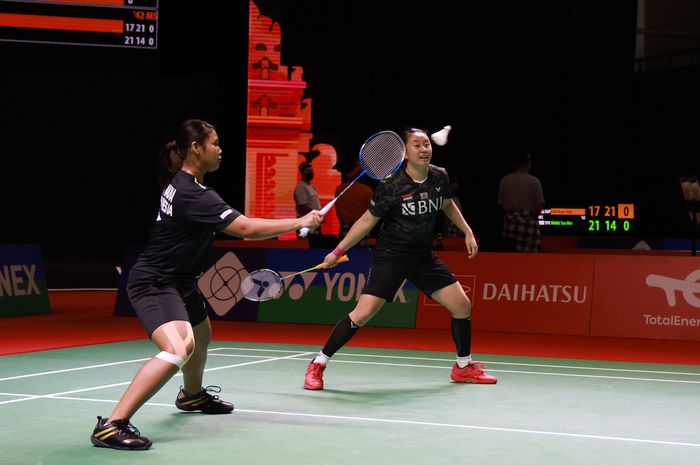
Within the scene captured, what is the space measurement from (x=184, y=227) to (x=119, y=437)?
1.17 meters

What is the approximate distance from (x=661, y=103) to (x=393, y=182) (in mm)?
18617

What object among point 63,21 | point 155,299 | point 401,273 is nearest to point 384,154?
point 401,273

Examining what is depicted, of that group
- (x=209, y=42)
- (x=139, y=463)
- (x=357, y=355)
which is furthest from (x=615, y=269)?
(x=209, y=42)

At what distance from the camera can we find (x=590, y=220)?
23.5 metres

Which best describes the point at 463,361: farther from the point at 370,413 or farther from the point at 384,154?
the point at 384,154

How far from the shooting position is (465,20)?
922 inches

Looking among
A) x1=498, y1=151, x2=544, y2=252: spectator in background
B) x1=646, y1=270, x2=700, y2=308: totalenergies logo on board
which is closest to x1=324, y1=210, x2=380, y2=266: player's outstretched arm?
x1=646, y1=270, x2=700, y2=308: totalenergies logo on board

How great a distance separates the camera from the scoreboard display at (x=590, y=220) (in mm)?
23328

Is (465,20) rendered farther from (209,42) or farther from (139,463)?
(139,463)

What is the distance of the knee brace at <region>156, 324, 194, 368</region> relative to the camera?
18.0 ft

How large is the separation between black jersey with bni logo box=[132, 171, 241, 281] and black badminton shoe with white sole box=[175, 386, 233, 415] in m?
0.93

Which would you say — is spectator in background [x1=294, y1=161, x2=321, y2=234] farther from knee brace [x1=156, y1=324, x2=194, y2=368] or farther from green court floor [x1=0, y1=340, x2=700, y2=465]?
knee brace [x1=156, y1=324, x2=194, y2=368]

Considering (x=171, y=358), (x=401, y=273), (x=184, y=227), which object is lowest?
(x=171, y=358)

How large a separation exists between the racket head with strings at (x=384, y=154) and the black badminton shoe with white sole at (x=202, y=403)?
1871 millimetres
